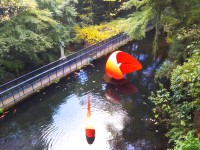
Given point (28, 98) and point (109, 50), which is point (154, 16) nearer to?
point (109, 50)

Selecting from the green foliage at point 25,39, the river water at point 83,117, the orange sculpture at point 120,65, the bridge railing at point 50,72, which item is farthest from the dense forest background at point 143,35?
the orange sculpture at point 120,65

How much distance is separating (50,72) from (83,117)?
544cm

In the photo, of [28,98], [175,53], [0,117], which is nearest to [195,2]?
[175,53]

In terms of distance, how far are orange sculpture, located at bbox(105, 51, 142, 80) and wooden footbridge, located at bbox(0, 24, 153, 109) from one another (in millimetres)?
3369

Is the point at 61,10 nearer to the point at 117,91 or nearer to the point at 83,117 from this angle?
the point at 117,91

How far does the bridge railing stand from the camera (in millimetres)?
15688

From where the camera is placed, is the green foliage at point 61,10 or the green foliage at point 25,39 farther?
the green foliage at point 61,10

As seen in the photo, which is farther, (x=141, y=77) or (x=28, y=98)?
(x=141, y=77)

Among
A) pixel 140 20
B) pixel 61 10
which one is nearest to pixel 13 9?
pixel 61 10

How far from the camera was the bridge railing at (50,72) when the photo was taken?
15688 millimetres

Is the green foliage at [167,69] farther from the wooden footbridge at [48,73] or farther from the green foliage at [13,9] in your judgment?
the green foliage at [13,9]

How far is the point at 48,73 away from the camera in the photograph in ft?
59.9

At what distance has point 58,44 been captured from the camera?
2070 centimetres

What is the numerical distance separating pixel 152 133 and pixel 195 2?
8733 millimetres
